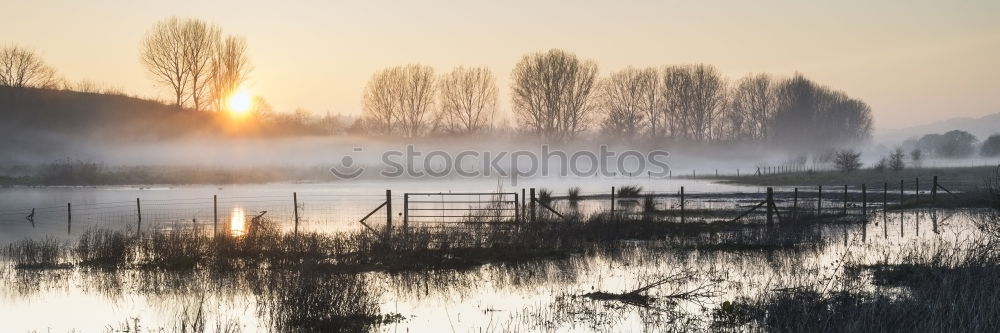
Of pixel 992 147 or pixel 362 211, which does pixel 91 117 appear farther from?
pixel 992 147

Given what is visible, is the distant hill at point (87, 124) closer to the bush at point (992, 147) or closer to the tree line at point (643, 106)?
the tree line at point (643, 106)

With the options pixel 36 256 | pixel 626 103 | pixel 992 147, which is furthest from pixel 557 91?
pixel 992 147

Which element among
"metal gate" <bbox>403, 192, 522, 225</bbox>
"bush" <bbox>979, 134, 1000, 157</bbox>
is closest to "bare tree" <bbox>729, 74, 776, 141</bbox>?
"bush" <bbox>979, 134, 1000, 157</bbox>

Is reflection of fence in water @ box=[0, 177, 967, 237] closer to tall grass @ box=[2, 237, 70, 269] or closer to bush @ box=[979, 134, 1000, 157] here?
tall grass @ box=[2, 237, 70, 269]

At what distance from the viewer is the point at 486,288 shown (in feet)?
56.2

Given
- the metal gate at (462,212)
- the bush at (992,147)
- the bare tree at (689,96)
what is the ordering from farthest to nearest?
the bush at (992,147), the bare tree at (689,96), the metal gate at (462,212)

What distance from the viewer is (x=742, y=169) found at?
126125mm

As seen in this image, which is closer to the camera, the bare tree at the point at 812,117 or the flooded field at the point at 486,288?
the flooded field at the point at 486,288

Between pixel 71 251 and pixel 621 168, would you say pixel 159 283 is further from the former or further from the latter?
pixel 621 168

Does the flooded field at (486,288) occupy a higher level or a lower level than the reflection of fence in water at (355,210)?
lower

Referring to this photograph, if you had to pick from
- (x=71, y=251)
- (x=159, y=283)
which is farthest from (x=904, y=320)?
(x=71, y=251)

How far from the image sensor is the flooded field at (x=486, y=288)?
44.6 feet

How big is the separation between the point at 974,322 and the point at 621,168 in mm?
104774

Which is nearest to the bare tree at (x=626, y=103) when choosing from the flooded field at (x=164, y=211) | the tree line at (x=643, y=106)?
the tree line at (x=643, y=106)
